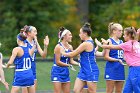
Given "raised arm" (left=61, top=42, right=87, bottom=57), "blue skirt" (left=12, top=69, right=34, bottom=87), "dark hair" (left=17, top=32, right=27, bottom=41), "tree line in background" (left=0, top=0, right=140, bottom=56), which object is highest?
"tree line in background" (left=0, top=0, right=140, bottom=56)

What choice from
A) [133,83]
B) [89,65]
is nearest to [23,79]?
[89,65]

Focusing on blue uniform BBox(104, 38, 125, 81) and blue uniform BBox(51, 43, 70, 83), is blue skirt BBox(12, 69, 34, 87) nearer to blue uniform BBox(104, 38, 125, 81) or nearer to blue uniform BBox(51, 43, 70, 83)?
blue uniform BBox(51, 43, 70, 83)

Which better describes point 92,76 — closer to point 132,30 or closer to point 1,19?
point 132,30

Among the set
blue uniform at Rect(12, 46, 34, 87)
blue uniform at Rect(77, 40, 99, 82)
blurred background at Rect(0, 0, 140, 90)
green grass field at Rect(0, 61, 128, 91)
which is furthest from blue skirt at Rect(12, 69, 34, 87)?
blurred background at Rect(0, 0, 140, 90)

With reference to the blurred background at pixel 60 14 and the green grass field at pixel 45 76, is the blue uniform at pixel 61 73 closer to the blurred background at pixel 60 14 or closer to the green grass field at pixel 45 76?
the green grass field at pixel 45 76

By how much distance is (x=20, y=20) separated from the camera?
33969 millimetres

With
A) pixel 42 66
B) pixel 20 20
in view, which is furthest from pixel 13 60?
pixel 20 20

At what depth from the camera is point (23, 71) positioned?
12.7 meters

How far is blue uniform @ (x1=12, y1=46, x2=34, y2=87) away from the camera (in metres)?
12.7

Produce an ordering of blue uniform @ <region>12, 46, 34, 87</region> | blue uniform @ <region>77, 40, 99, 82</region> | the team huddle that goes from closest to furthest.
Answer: the team huddle → blue uniform @ <region>12, 46, 34, 87</region> → blue uniform @ <region>77, 40, 99, 82</region>

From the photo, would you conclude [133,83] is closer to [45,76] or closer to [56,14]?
[45,76]

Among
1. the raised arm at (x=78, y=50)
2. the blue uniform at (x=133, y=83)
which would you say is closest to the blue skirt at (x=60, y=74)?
the raised arm at (x=78, y=50)

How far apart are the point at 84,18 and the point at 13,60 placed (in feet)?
76.5

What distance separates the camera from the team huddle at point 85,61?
41.2 feet
